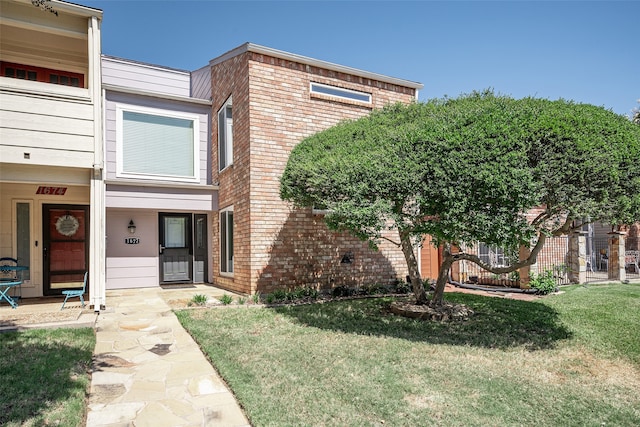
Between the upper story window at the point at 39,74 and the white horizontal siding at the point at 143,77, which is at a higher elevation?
the white horizontal siding at the point at 143,77

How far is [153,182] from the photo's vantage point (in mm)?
9734

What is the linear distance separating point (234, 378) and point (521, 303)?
6606 millimetres

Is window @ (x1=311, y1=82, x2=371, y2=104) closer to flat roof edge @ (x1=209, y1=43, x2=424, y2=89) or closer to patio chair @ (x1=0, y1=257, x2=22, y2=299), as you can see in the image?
flat roof edge @ (x1=209, y1=43, x2=424, y2=89)

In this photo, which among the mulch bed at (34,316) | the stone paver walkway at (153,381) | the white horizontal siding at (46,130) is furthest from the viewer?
the white horizontal siding at (46,130)

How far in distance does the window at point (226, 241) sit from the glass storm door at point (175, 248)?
159 centimetres

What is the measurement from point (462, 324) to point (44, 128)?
789 cm

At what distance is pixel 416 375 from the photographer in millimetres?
4258

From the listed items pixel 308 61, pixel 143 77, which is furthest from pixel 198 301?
pixel 143 77

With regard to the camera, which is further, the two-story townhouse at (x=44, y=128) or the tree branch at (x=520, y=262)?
the two-story townhouse at (x=44, y=128)

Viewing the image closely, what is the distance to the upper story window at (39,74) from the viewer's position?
29.1 ft

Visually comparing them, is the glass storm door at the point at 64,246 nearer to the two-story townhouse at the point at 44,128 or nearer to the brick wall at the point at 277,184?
the two-story townhouse at the point at 44,128

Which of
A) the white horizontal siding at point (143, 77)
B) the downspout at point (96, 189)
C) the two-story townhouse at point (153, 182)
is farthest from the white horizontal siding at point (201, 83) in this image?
the downspout at point (96, 189)

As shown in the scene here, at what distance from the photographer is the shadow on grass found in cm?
575

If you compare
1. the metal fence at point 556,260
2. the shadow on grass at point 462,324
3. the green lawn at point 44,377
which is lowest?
the shadow on grass at point 462,324
